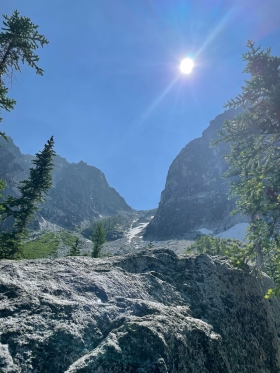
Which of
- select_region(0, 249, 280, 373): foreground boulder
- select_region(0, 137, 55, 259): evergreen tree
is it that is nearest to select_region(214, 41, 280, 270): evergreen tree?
select_region(0, 249, 280, 373): foreground boulder

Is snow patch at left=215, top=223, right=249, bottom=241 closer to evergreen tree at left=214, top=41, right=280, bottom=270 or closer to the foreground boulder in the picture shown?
evergreen tree at left=214, top=41, right=280, bottom=270

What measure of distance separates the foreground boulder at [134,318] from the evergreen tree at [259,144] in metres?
3.28

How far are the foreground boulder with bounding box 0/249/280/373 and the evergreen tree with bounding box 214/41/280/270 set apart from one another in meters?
3.28

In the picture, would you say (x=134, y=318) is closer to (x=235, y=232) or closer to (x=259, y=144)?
(x=259, y=144)

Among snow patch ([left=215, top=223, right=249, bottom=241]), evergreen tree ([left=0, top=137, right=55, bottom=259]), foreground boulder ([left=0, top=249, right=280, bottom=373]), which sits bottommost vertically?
foreground boulder ([left=0, top=249, right=280, bottom=373])

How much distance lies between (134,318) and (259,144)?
12.9 metres

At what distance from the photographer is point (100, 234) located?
180ft

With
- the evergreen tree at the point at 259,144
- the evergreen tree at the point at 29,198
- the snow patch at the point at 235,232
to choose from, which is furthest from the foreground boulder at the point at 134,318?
the snow patch at the point at 235,232

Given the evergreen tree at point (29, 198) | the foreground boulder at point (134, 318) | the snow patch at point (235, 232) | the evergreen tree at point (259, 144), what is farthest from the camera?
the snow patch at point (235, 232)

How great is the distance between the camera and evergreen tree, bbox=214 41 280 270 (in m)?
10.5

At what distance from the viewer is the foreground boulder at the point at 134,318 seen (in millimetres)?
3934

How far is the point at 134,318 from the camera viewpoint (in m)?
4.85

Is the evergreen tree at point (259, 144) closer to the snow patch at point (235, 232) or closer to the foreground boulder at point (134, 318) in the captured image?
the foreground boulder at point (134, 318)

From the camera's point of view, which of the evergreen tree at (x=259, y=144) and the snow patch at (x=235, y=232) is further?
the snow patch at (x=235, y=232)
